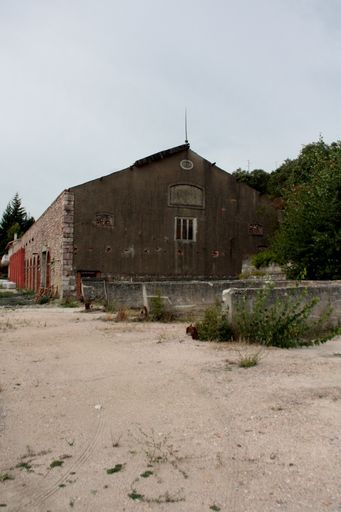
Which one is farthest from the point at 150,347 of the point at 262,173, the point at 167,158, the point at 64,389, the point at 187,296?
the point at 262,173

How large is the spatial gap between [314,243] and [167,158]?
9179mm

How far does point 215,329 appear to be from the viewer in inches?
286

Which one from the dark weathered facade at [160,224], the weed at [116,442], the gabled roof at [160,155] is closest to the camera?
the weed at [116,442]

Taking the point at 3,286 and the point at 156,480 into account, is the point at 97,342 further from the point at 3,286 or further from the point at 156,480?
the point at 3,286

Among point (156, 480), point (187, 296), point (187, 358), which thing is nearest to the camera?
point (156, 480)

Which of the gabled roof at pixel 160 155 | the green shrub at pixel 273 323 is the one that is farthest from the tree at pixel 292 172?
the green shrub at pixel 273 323

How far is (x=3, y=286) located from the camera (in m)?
34.3

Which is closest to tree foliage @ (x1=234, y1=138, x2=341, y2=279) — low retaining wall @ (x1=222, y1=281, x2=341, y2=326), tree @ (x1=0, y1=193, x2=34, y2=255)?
low retaining wall @ (x1=222, y1=281, x2=341, y2=326)

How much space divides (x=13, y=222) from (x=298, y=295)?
206ft

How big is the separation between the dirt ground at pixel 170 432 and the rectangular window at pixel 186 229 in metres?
14.8

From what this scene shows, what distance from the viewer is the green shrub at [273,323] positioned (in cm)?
679

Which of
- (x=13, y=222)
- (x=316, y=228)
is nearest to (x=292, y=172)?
(x=316, y=228)

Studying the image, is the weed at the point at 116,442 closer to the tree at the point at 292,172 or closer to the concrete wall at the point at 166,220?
the concrete wall at the point at 166,220

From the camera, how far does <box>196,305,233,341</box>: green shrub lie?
723cm
